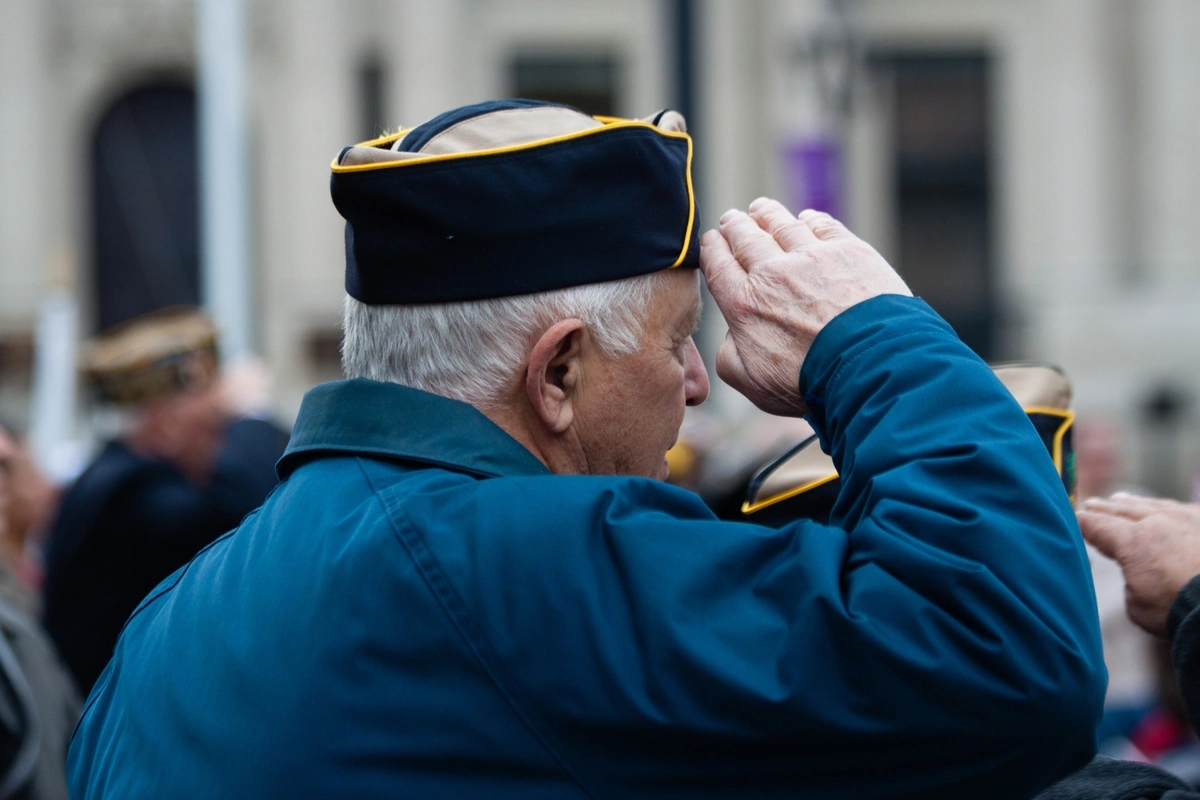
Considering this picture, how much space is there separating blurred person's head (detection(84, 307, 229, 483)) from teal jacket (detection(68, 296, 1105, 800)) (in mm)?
3694

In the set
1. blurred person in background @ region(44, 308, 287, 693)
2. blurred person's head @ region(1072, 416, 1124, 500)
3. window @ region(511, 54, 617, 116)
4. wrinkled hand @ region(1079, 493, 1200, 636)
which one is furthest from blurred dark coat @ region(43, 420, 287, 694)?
window @ region(511, 54, 617, 116)

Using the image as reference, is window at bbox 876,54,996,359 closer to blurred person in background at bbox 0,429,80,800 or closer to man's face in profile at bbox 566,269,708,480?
blurred person in background at bbox 0,429,80,800

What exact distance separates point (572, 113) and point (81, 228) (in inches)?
665

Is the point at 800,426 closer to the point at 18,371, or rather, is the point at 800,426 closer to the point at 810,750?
Answer: the point at 810,750

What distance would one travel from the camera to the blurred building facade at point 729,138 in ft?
52.8

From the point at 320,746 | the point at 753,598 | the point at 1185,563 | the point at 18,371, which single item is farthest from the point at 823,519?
the point at 18,371

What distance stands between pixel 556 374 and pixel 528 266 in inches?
5.4

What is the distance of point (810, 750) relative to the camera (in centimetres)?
119

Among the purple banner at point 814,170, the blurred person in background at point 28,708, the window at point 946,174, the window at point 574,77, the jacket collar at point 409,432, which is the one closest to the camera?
the jacket collar at point 409,432

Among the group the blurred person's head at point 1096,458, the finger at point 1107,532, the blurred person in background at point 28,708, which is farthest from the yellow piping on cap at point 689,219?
the blurred person's head at point 1096,458

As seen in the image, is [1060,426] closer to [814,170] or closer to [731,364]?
[731,364]

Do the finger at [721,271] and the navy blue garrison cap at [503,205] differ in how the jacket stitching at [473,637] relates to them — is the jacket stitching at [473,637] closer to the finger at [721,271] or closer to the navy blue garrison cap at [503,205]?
the navy blue garrison cap at [503,205]

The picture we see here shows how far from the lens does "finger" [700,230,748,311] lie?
1465mm

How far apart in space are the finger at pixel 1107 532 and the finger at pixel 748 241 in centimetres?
53
